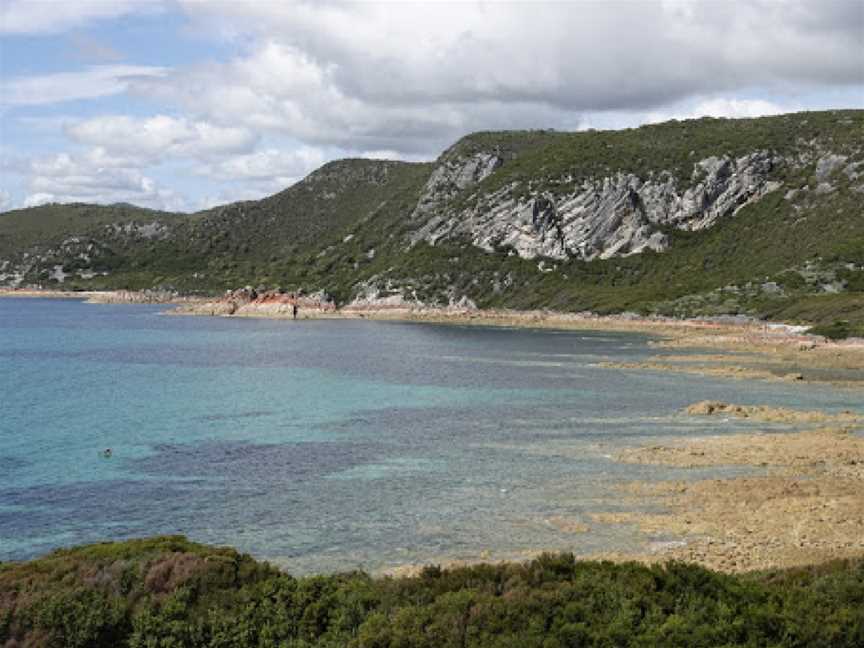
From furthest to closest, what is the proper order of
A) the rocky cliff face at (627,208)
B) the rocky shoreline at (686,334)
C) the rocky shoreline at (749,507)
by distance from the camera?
the rocky cliff face at (627,208) → the rocky shoreline at (686,334) → the rocky shoreline at (749,507)

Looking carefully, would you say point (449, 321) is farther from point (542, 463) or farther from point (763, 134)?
point (542, 463)

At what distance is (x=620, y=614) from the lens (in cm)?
1477

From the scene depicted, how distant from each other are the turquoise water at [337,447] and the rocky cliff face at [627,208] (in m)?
96.3

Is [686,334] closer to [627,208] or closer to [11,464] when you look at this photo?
[627,208]

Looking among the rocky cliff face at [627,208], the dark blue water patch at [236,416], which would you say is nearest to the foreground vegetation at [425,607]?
the dark blue water patch at [236,416]

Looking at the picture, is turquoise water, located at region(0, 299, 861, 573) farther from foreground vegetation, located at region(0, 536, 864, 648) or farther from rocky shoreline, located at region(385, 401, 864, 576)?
foreground vegetation, located at region(0, 536, 864, 648)

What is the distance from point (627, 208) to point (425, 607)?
181838 millimetres

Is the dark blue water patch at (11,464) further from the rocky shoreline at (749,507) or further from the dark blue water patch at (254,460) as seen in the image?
the rocky shoreline at (749,507)

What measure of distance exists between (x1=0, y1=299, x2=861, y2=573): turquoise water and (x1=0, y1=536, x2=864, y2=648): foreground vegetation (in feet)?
25.3

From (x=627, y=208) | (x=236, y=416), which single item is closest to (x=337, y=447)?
(x=236, y=416)

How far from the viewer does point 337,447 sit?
43312mm

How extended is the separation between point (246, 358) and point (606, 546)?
74.6m

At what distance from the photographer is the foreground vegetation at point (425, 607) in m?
14.4

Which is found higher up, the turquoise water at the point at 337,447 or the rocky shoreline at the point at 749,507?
the rocky shoreline at the point at 749,507
